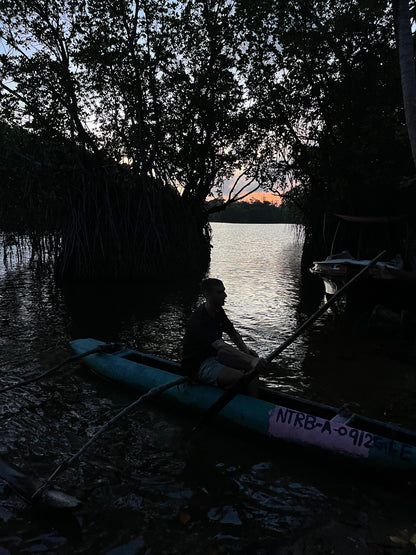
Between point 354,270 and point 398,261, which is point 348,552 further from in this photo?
point 398,261

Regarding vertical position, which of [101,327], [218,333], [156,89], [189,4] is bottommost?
[101,327]

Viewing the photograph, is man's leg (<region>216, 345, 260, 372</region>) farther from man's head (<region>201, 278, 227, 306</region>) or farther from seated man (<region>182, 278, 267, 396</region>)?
man's head (<region>201, 278, 227, 306</region>)

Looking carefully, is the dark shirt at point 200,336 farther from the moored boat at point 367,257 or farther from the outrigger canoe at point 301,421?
the moored boat at point 367,257

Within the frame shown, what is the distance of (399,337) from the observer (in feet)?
37.0

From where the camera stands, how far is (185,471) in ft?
16.2

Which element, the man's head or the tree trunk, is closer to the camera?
the man's head

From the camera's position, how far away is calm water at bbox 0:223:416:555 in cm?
387

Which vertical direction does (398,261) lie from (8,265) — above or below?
above

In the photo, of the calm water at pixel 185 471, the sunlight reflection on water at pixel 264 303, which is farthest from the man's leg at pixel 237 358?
the sunlight reflection on water at pixel 264 303

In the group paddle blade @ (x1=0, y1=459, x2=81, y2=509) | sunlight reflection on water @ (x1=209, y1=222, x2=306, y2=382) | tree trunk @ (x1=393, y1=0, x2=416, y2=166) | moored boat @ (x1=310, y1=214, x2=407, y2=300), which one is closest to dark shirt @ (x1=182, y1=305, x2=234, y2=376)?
paddle blade @ (x1=0, y1=459, x2=81, y2=509)

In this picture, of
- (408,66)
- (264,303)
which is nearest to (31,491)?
(408,66)

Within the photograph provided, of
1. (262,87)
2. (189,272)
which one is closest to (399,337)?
(189,272)

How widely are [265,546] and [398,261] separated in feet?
35.4

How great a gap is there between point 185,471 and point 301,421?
146cm
